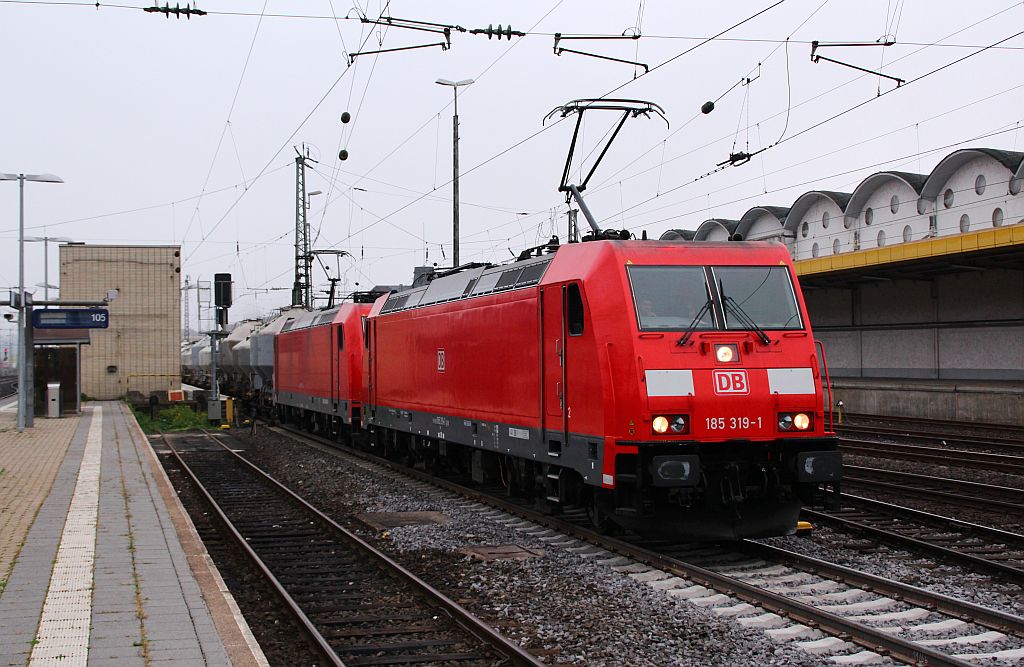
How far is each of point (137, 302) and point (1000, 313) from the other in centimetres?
3536

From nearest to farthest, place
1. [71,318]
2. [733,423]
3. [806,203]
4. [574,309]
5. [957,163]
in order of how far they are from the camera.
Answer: [733,423] < [574,309] < [71,318] < [957,163] < [806,203]

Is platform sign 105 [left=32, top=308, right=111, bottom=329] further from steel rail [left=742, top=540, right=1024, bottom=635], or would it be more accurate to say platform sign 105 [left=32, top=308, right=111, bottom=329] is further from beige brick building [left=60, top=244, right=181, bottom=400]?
steel rail [left=742, top=540, right=1024, bottom=635]

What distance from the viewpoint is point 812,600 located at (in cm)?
822

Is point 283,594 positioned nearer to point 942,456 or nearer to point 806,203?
point 942,456

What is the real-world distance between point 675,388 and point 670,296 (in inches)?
43.2

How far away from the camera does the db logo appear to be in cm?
972

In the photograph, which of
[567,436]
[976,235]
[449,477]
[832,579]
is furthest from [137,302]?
[832,579]

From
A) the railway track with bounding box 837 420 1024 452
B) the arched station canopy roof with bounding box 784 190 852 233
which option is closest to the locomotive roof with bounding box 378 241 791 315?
the railway track with bounding box 837 420 1024 452

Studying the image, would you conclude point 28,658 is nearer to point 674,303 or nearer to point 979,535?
point 674,303

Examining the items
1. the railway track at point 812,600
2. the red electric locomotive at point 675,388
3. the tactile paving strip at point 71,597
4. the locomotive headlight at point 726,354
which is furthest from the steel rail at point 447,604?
the locomotive headlight at point 726,354

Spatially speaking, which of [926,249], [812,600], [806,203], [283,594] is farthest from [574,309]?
[806,203]

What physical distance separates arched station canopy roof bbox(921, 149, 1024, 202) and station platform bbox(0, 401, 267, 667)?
110 feet

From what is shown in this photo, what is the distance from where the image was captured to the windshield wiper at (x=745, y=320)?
1012 cm

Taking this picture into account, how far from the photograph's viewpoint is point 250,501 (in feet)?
52.0
